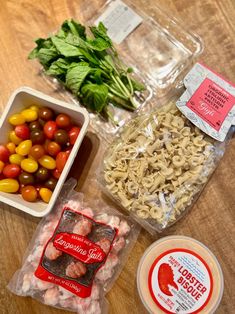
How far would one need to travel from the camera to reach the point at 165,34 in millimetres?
1124

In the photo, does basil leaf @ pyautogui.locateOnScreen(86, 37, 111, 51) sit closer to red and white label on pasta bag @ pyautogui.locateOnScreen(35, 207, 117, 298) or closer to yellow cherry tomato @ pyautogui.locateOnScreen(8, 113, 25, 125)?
yellow cherry tomato @ pyautogui.locateOnScreen(8, 113, 25, 125)

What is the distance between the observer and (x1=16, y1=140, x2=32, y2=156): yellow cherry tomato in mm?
986

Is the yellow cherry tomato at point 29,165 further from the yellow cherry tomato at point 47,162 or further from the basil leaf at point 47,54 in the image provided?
the basil leaf at point 47,54

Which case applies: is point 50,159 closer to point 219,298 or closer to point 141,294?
point 141,294

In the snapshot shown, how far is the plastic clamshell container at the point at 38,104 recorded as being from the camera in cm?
94

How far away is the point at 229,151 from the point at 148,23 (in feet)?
1.40

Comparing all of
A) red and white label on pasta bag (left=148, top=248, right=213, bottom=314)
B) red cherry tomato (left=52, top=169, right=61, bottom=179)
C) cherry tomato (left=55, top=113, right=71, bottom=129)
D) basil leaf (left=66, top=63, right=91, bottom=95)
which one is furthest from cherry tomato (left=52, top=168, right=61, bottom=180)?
red and white label on pasta bag (left=148, top=248, right=213, bottom=314)

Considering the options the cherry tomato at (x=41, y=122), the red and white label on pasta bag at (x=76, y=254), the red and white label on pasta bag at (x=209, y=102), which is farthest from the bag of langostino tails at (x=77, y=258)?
the red and white label on pasta bag at (x=209, y=102)

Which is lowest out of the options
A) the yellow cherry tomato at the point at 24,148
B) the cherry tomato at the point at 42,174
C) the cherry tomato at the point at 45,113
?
the cherry tomato at the point at 42,174

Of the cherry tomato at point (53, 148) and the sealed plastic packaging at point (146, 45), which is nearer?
the cherry tomato at point (53, 148)

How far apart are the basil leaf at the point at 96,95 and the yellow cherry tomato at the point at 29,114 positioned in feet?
0.43

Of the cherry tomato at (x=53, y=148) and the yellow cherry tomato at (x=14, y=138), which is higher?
the cherry tomato at (x=53, y=148)

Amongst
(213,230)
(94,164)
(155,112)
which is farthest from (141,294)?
(155,112)

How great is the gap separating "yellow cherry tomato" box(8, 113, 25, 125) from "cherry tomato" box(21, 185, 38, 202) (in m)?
0.16
